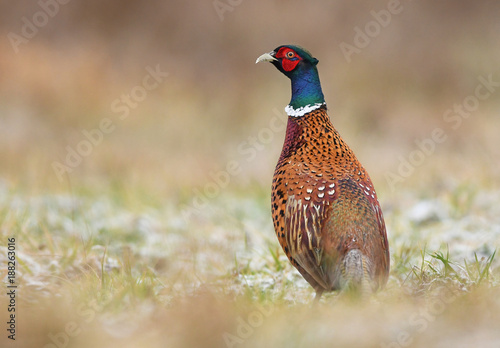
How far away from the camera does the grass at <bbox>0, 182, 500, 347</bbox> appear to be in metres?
3.60

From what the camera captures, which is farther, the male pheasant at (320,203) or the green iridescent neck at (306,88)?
the green iridescent neck at (306,88)

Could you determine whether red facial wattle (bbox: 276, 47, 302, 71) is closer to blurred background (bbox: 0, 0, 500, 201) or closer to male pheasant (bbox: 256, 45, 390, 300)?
male pheasant (bbox: 256, 45, 390, 300)

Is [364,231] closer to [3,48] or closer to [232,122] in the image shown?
[232,122]

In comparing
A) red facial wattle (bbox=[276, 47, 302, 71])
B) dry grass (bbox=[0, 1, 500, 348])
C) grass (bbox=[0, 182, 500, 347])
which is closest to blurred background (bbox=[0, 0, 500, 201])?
dry grass (bbox=[0, 1, 500, 348])

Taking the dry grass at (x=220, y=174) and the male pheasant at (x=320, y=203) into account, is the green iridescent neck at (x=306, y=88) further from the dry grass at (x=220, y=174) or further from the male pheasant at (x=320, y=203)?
the dry grass at (x=220, y=174)

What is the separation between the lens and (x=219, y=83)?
454 inches

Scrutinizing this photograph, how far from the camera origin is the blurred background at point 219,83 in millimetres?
9984

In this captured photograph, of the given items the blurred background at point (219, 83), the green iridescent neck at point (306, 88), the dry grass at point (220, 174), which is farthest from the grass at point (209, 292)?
the blurred background at point (219, 83)

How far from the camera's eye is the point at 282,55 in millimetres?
5070

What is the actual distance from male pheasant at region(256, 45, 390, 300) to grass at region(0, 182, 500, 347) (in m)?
0.21

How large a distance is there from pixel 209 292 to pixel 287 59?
1.76 metres

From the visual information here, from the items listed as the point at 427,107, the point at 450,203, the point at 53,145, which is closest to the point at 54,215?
the point at 53,145

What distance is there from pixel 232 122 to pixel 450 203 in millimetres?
4093

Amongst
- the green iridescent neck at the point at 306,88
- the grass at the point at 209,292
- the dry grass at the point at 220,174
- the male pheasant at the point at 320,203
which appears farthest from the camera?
the green iridescent neck at the point at 306,88
